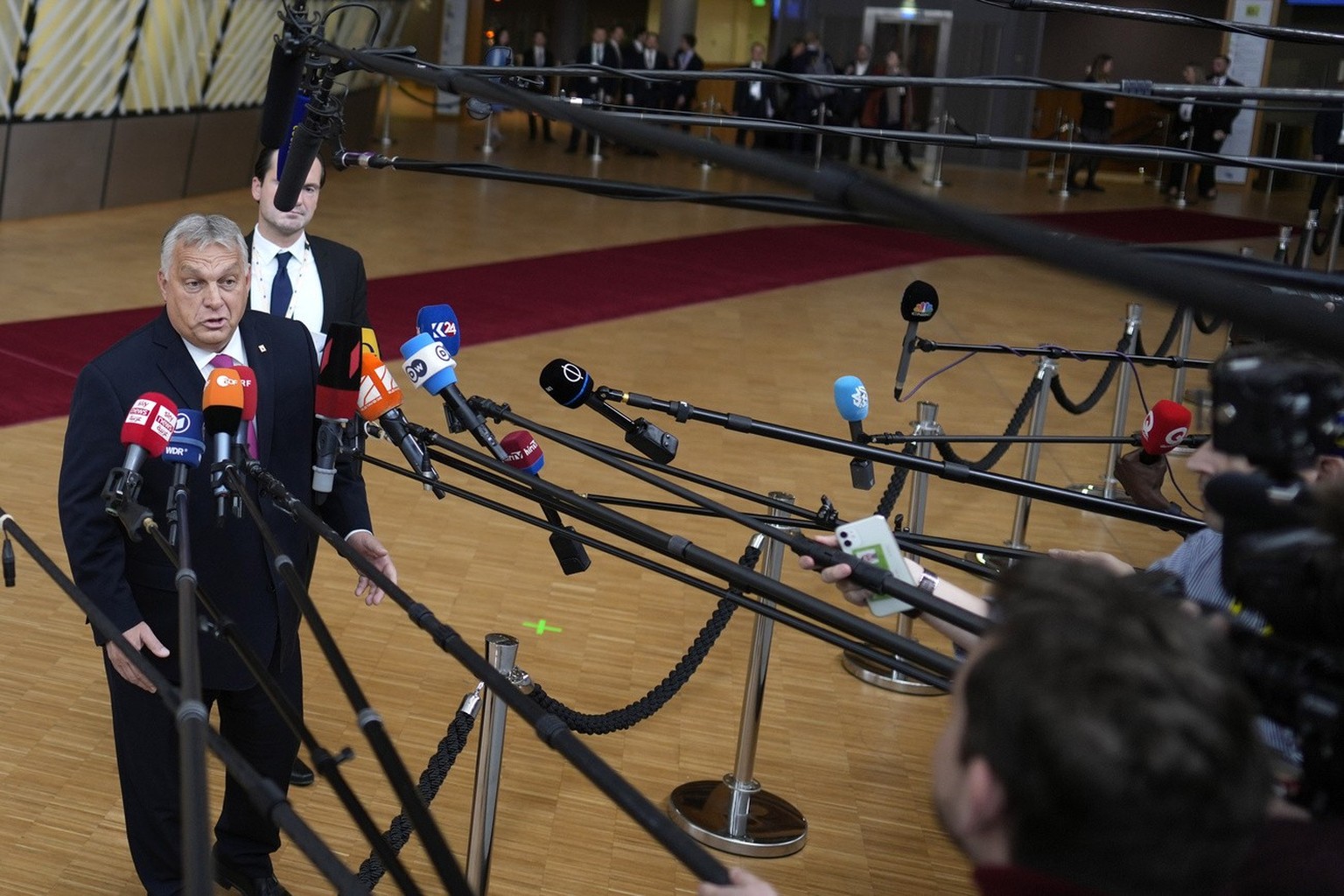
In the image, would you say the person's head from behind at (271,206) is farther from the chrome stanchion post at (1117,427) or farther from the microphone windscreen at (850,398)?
the chrome stanchion post at (1117,427)

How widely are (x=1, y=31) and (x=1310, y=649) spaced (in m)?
10.7

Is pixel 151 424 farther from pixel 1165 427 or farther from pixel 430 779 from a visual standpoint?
pixel 1165 427

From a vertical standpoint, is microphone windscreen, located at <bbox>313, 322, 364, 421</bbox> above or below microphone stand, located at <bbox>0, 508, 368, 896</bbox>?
above

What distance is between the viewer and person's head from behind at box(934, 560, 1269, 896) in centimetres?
98

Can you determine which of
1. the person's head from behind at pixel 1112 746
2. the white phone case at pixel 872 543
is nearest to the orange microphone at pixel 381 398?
the white phone case at pixel 872 543

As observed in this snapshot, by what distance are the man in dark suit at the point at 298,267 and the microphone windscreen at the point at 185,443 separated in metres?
1.25

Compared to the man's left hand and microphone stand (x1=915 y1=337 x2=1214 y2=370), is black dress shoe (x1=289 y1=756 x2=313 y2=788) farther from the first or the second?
microphone stand (x1=915 y1=337 x2=1214 y2=370)

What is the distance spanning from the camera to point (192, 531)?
271 centimetres

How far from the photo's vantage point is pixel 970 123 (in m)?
19.3

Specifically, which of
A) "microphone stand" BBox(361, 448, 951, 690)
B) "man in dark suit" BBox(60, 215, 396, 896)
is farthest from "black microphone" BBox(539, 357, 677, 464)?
"man in dark suit" BBox(60, 215, 396, 896)

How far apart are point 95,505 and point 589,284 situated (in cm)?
740

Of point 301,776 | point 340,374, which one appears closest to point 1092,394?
point 301,776

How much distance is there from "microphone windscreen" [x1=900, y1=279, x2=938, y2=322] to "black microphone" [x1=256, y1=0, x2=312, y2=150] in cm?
240

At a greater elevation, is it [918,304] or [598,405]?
[918,304]
